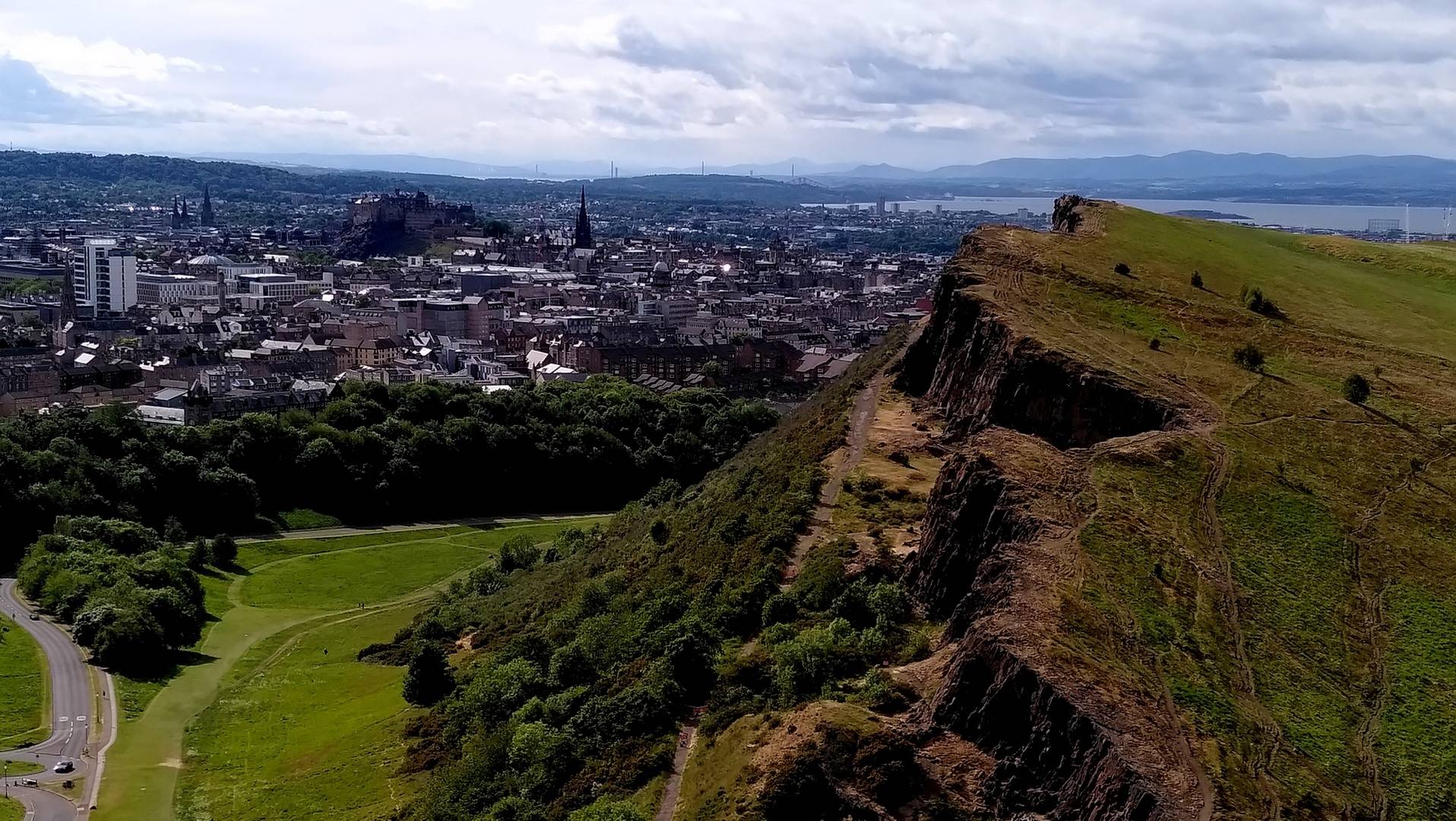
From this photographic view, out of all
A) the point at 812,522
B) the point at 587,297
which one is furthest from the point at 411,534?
the point at 587,297

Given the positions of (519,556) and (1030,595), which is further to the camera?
(519,556)

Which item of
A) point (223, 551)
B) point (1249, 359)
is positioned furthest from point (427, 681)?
point (223, 551)

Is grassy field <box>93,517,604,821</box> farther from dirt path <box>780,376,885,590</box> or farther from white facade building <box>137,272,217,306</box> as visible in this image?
white facade building <box>137,272,217,306</box>

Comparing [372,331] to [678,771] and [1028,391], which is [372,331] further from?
[678,771]

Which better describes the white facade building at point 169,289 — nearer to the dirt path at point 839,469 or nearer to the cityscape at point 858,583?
the cityscape at point 858,583

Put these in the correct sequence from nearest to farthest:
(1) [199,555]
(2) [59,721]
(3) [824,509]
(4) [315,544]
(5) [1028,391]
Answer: (5) [1028,391]
(3) [824,509]
(2) [59,721]
(1) [199,555]
(4) [315,544]

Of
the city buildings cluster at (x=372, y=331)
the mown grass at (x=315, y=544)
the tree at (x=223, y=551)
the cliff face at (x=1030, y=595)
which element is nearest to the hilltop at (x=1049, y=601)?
the cliff face at (x=1030, y=595)
